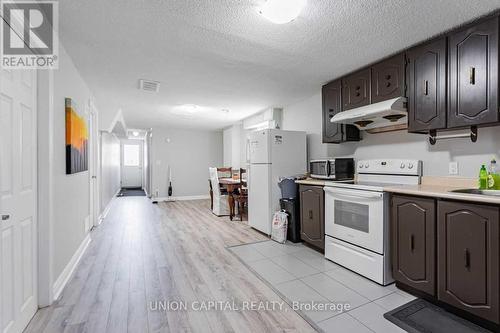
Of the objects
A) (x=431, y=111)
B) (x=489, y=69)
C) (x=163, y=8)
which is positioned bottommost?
(x=431, y=111)

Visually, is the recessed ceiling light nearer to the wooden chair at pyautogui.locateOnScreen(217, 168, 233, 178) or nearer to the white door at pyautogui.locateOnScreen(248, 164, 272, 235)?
the wooden chair at pyautogui.locateOnScreen(217, 168, 233, 178)

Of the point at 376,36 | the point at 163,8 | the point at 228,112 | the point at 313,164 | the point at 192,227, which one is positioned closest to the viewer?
the point at 163,8

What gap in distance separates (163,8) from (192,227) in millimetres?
3518

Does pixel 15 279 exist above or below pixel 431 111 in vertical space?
below

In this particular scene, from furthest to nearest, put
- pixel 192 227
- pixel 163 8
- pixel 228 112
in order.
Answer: pixel 228 112, pixel 192 227, pixel 163 8

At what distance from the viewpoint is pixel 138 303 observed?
2016 millimetres

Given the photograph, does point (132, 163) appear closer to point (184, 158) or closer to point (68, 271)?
point (184, 158)

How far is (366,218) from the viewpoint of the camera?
2441 mm

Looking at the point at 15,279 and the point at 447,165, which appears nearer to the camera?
the point at 15,279

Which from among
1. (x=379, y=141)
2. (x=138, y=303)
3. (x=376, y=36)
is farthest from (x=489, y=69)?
(x=138, y=303)

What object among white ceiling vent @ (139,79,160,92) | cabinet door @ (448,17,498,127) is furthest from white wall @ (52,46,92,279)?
cabinet door @ (448,17,498,127)

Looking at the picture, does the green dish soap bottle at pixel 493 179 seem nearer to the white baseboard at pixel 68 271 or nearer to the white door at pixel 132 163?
the white baseboard at pixel 68 271

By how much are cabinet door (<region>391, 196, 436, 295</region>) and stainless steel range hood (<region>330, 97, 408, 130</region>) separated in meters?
0.87

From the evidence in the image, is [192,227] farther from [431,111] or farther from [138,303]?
[431,111]
